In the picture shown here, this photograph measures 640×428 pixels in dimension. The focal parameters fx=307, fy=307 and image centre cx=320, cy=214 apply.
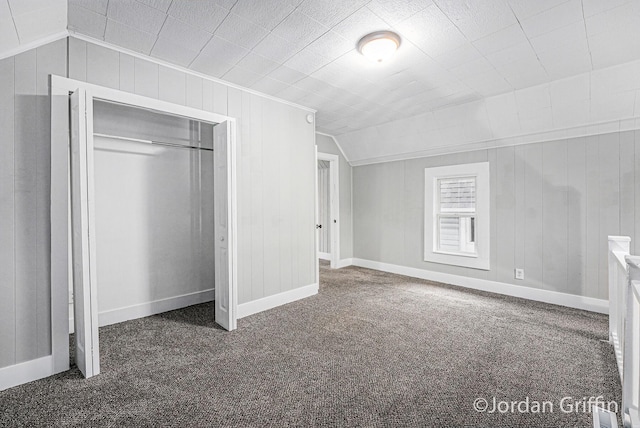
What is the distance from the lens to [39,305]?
2.26 m

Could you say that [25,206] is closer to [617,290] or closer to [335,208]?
[335,208]

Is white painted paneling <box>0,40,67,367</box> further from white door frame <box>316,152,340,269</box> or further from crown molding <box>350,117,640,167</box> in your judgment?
crown molding <box>350,117,640,167</box>

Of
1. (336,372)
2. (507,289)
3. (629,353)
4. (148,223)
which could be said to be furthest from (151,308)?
(507,289)

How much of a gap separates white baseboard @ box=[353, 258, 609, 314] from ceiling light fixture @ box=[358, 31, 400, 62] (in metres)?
3.52

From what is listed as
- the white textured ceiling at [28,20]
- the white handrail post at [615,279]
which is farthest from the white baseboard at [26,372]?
the white handrail post at [615,279]

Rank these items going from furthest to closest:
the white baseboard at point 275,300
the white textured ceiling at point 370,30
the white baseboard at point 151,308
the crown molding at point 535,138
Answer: the white baseboard at point 275,300 → the crown molding at point 535,138 → the white baseboard at point 151,308 → the white textured ceiling at point 370,30

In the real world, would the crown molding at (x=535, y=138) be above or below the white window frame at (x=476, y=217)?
Result: above

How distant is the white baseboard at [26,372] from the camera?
6.92ft

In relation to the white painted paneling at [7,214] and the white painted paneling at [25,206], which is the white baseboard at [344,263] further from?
the white painted paneling at [7,214]

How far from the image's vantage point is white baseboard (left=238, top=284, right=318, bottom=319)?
3.49 metres

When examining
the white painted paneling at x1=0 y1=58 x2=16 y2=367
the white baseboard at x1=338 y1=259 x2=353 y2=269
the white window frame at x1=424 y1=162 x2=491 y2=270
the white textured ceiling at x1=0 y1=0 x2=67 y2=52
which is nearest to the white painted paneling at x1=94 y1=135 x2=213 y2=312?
the white painted paneling at x1=0 y1=58 x2=16 y2=367

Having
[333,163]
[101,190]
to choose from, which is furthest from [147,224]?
[333,163]

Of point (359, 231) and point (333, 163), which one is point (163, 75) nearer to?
point (333, 163)

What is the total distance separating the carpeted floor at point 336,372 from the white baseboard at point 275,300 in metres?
0.18
